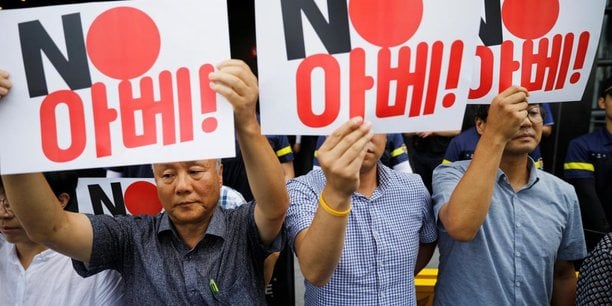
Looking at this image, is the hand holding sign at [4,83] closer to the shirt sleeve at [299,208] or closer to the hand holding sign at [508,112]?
the shirt sleeve at [299,208]

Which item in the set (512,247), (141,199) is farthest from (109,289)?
(512,247)

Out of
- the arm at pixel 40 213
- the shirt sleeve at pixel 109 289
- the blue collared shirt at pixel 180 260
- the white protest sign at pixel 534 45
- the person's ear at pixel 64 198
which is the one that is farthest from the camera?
the person's ear at pixel 64 198

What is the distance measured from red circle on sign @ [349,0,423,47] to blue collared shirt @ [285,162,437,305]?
60cm

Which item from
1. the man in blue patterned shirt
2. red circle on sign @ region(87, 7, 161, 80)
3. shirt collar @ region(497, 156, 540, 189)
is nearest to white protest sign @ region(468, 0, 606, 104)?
shirt collar @ region(497, 156, 540, 189)

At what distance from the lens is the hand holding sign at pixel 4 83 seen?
1.17m

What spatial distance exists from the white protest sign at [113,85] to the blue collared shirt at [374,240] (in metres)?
0.49

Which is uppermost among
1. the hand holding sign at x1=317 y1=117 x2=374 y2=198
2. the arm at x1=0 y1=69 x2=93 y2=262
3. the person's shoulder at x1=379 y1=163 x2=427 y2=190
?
the hand holding sign at x1=317 y1=117 x2=374 y2=198

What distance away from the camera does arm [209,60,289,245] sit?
3.87 feet

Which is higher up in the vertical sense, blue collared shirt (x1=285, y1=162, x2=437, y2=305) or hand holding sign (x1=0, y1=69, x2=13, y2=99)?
hand holding sign (x1=0, y1=69, x2=13, y2=99)

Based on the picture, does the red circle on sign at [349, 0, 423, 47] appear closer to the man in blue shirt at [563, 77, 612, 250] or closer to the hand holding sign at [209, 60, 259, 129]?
the hand holding sign at [209, 60, 259, 129]

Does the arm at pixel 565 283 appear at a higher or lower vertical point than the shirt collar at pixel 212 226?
lower

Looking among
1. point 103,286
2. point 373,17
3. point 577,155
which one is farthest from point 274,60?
point 577,155

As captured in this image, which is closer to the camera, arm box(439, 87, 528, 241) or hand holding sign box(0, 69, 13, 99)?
hand holding sign box(0, 69, 13, 99)

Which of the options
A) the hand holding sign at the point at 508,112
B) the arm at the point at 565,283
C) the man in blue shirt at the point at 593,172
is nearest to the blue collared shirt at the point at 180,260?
the hand holding sign at the point at 508,112
